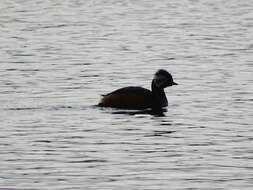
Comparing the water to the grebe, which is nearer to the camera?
the water

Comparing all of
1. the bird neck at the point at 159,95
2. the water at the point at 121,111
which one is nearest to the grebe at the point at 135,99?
the bird neck at the point at 159,95

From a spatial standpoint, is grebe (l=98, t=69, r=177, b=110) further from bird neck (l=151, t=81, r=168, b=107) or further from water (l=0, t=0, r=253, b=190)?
water (l=0, t=0, r=253, b=190)

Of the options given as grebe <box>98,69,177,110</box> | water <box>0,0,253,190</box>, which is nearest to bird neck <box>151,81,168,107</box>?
grebe <box>98,69,177,110</box>

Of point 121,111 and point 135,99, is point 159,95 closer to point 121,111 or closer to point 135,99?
point 135,99

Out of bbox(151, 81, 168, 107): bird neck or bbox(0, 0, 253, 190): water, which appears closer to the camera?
bbox(0, 0, 253, 190): water

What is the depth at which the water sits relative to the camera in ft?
65.4

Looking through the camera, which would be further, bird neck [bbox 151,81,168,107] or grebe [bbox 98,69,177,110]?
bird neck [bbox 151,81,168,107]

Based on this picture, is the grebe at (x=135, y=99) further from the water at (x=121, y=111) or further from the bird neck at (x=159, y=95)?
the water at (x=121, y=111)

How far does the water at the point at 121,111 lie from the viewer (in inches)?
784

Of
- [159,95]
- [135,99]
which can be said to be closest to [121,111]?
[135,99]

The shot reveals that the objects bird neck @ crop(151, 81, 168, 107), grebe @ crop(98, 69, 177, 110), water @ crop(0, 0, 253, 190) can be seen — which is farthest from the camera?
bird neck @ crop(151, 81, 168, 107)

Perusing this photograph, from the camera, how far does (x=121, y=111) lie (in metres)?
28.9

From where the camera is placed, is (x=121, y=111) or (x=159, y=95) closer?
(x=121, y=111)

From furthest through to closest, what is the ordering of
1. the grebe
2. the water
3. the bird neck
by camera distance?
the bird neck
the grebe
the water
